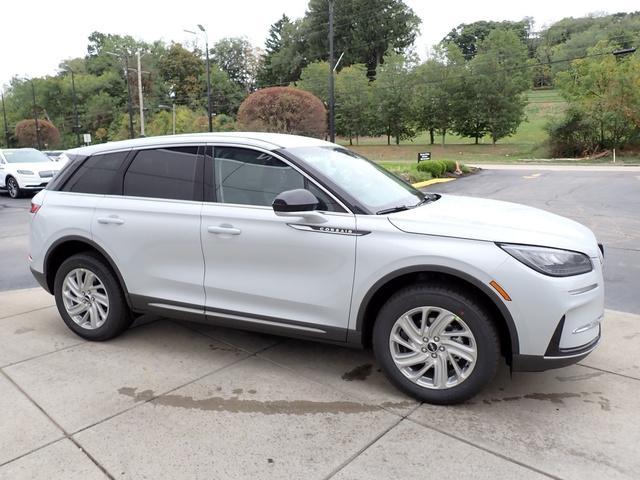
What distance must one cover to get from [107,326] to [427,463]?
286cm

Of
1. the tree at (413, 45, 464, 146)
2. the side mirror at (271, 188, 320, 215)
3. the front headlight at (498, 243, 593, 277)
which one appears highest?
the tree at (413, 45, 464, 146)

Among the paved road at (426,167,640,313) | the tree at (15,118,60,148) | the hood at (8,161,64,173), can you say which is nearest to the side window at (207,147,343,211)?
the paved road at (426,167,640,313)

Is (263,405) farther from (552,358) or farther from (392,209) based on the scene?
(552,358)

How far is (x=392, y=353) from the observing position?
334 cm

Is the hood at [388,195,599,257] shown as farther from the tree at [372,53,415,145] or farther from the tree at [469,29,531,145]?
the tree at [372,53,415,145]

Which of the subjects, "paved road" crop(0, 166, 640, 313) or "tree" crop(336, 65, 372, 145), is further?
"tree" crop(336, 65, 372, 145)

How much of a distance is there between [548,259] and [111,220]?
10.5ft

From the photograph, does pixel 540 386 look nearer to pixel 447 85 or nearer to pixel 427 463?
pixel 427 463

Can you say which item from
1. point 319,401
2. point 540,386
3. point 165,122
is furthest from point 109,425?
point 165,122

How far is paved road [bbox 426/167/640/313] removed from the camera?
6.12 metres

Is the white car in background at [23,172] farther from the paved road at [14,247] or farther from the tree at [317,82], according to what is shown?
the tree at [317,82]

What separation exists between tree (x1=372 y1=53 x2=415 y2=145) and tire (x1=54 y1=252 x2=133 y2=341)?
46.9 metres

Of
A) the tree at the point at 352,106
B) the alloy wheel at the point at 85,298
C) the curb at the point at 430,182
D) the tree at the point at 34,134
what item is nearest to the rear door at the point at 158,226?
the alloy wheel at the point at 85,298

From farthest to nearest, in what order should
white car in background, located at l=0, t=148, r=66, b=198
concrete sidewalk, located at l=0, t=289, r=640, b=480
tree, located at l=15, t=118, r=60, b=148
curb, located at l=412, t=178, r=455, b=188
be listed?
1. tree, located at l=15, t=118, r=60, b=148
2. curb, located at l=412, t=178, r=455, b=188
3. white car in background, located at l=0, t=148, r=66, b=198
4. concrete sidewalk, located at l=0, t=289, r=640, b=480
